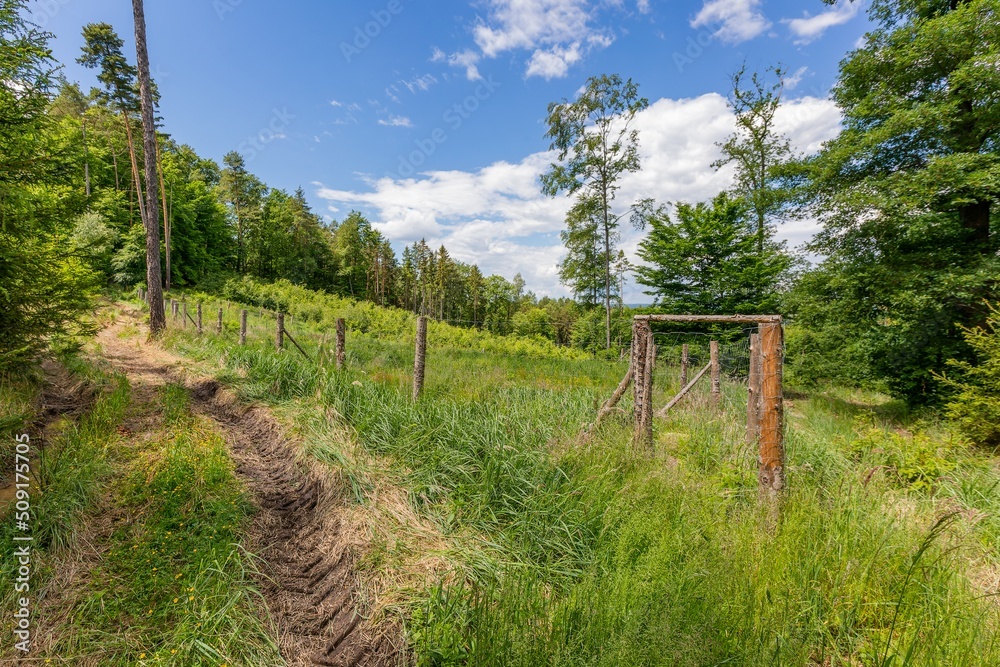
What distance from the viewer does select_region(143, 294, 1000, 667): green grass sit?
1927 mm

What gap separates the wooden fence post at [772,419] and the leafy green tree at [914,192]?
7781mm

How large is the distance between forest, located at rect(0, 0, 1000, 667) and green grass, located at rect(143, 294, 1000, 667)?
0.02 meters

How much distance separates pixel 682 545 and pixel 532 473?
141 centimetres

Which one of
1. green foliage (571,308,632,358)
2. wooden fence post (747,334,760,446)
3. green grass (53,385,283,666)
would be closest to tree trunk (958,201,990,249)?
wooden fence post (747,334,760,446)

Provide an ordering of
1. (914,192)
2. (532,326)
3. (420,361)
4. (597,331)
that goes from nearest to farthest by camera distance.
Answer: (420,361) → (914,192) → (597,331) → (532,326)

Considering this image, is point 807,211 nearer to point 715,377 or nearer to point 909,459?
point 715,377

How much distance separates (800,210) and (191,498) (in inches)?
656

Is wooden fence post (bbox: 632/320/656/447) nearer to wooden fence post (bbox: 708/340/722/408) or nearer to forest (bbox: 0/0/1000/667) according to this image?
forest (bbox: 0/0/1000/667)

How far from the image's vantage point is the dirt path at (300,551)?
7.39 ft

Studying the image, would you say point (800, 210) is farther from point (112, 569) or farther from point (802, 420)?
point (112, 569)

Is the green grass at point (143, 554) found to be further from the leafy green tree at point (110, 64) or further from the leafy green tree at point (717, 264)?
the leafy green tree at point (110, 64)

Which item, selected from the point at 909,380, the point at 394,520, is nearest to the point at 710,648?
the point at 394,520

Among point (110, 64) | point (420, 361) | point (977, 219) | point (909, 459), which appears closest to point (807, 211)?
point (977, 219)

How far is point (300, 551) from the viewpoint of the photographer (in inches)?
122
